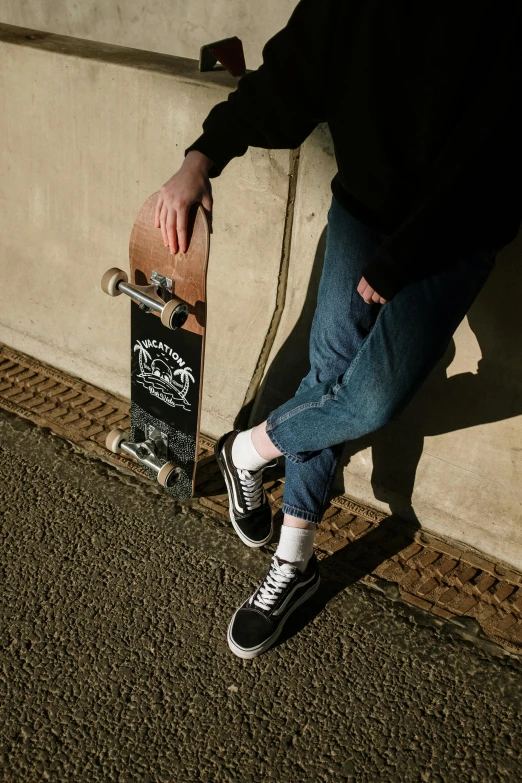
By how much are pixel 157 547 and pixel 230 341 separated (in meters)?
0.84

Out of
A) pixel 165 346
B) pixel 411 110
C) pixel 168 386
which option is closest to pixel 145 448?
pixel 168 386

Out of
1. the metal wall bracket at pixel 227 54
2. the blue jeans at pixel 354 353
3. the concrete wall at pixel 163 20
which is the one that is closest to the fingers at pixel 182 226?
the blue jeans at pixel 354 353

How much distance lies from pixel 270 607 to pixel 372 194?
4.03ft

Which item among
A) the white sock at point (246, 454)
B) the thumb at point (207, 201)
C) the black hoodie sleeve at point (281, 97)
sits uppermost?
the black hoodie sleeve at point (281, 97)

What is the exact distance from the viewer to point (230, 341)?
306 centimetres

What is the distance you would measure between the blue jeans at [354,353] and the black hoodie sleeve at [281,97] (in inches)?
10.6

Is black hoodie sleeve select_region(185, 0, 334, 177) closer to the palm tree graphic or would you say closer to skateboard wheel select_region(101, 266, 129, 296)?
skateboard wheel select_region(101, 266, 129, 296)

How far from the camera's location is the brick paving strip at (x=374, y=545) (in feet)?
8.41

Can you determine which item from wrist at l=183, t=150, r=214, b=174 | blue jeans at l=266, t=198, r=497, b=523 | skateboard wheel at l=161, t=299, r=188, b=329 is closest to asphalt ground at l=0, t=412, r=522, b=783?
blue jeans at l=266, t=198, r=497, b=523

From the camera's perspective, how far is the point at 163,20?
4.61 metres

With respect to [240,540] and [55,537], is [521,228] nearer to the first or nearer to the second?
[240,540]

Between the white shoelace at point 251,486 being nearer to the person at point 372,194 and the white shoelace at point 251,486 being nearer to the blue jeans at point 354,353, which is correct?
the person at point 372,194

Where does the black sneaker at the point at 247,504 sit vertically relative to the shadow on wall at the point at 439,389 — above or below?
below

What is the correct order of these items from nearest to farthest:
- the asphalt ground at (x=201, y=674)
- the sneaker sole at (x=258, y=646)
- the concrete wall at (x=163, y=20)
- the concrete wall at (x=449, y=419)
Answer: the asphalt ground at (x=201, y=674) → the sneaker sole at (x=258, y=646) → the concrete wall at (x=449, y=419) → the concrete wall at (x=163, y=20)
